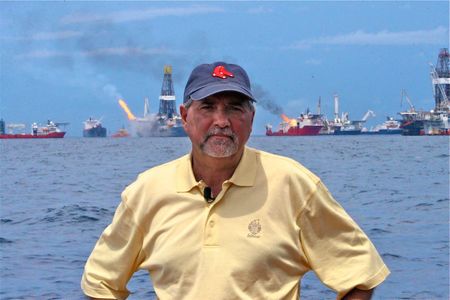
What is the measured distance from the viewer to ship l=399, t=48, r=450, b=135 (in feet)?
381

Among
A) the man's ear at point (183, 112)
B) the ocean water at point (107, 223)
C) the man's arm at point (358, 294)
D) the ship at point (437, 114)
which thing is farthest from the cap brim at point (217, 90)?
the ship at point (437, 114)

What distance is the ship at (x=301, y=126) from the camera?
131500 millimetres

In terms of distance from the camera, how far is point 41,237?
13984mm

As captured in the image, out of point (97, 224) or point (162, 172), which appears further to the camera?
point (97, 224)

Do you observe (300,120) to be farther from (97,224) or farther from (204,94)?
(204,94)

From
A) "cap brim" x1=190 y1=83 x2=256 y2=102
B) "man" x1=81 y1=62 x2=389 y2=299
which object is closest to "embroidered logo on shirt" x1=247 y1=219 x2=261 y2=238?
"man" x1=81 y1=62 x2=389 y2=299

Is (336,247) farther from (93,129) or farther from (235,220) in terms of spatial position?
(93,129)

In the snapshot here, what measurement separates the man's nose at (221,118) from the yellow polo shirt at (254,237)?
0.11m

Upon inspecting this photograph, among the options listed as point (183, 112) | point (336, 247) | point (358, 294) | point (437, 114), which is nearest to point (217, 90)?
point (183, 112)

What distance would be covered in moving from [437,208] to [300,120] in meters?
116

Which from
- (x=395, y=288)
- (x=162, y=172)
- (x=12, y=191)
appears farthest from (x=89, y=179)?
(x=162, y=172)

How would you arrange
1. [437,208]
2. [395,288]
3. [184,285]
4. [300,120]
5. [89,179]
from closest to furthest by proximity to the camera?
1. [184,285]
2. [395,288]
3. [437,208]
4. [89,179]
5. [300,120]

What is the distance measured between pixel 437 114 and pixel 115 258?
11746 centimetres

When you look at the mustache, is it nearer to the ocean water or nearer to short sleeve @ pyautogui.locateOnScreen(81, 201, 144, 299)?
short sleeve @ pyautogui.locateOnScreen(81, 201, 144, 299)
